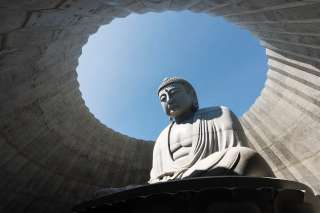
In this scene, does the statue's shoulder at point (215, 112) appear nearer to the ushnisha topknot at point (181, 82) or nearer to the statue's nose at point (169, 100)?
the ushnisha topknot at point (181, 82)

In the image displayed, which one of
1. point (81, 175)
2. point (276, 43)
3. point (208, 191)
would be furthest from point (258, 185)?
point (81, 175)

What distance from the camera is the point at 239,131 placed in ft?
16.0

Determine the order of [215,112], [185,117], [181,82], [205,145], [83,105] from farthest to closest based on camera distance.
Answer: [83,105]
[181,82]
[185,117]
[215,112]
[205,145]

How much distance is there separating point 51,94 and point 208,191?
→ 15.1 ft

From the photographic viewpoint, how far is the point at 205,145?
4668 mm

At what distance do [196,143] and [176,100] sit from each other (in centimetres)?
100

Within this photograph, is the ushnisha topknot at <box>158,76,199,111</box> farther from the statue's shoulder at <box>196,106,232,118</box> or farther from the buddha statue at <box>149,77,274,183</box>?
the statue's shoulder at <box>196,106,232,118</box>

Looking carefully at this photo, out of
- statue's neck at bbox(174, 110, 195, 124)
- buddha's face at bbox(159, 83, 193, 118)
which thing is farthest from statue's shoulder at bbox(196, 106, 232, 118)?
buddha's face at bbox(159, 83, 193, 118)

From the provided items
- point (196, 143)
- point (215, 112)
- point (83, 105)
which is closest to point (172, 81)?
point (215, 112)

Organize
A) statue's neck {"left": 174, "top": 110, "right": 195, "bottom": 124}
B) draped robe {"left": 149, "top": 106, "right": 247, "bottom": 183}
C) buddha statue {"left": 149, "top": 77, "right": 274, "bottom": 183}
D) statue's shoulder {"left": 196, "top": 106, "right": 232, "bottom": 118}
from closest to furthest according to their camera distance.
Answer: buddha statue {"left": 149, "top": 77, "right": 274, "bottom": 183}, draped robe {"left": 149, "top": 106, "right": 247, "bottom": 183}, statue's shoulder {"left": 196, "top": 106, "right": 232, "bottom": 118}, statue's neck {"left": 174, "top": 110, "right": 195, "bottom": 124}

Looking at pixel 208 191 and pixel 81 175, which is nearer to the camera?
pixel 208 191

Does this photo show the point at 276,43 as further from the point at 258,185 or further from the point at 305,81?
the point at 258,185

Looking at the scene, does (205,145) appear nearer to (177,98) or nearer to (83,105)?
(177,98)

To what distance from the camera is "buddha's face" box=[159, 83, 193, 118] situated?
5500mm
